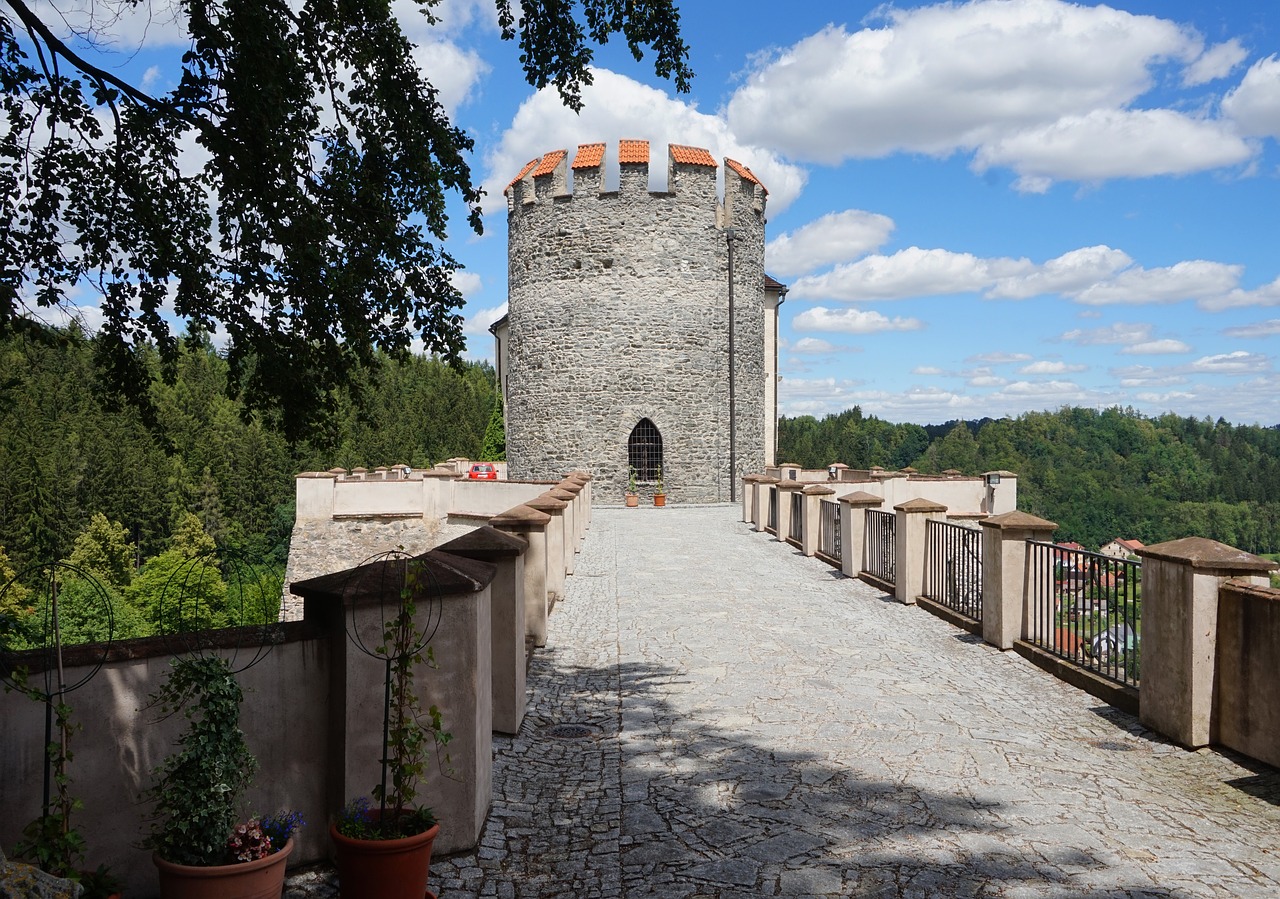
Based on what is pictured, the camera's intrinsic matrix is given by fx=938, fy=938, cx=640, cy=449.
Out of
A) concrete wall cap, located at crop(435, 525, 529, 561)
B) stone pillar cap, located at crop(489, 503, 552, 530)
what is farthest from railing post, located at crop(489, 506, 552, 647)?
concrete wall cap, located at crop(435, 525, 529, 561)

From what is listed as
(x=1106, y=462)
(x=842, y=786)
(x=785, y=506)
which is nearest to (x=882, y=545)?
(x=785, y=506)

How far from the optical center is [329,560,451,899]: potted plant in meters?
3.74

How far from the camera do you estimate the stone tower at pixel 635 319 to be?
31969 millimetres

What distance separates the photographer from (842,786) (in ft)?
17.8

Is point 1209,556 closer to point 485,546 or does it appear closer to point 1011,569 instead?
point 1011,569

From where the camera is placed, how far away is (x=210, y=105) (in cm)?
661

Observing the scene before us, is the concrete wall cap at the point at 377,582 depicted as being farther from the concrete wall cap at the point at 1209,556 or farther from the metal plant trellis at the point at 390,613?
the concrete wall cap at the point at 1209,556

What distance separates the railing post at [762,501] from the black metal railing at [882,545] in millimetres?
7572

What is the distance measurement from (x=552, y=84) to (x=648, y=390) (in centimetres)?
2391

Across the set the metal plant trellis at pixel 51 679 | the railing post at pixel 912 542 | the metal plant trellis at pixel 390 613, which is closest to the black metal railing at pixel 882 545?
the railing post at pixel 912 542

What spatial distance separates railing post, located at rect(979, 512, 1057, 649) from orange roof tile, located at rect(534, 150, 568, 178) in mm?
26140

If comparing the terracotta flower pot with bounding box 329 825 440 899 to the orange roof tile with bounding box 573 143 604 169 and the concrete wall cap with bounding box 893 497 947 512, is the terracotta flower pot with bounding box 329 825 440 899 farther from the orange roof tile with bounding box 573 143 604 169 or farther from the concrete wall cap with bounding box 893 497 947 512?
the orange roof tile with bounding box 573 143 604 169

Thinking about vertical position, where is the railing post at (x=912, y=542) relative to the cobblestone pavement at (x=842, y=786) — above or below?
above

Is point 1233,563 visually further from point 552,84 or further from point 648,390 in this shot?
point 648,390
